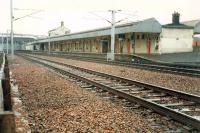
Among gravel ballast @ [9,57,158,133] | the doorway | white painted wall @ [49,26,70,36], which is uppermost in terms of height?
white painted wall @ [49,26,70,36]

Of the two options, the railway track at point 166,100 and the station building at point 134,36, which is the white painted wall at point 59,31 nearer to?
the station building at point 134,36

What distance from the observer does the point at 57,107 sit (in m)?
9.80

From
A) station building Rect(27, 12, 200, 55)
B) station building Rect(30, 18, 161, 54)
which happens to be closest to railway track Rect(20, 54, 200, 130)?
station building Rect(30, 18, 161, 54)

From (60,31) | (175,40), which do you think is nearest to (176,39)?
(175,40)

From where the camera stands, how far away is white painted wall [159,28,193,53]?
47750mm

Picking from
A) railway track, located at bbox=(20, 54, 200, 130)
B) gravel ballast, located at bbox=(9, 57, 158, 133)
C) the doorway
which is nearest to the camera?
gravel ballast, located at bbox=(9, 57, 158, 133)

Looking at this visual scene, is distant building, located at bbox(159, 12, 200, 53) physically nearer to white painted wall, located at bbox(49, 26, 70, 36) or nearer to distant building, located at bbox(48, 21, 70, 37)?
distant building, located at bbox(48, 21, 70, 37)

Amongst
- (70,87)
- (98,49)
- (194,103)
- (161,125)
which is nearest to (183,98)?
(194,103)

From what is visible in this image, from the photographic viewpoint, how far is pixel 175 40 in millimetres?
48906

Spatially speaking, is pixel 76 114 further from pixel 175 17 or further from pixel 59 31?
pixel 59 31

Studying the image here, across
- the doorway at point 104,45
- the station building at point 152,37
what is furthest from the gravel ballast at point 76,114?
the doorway at point 104,45

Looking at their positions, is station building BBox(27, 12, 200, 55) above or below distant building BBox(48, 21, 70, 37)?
below

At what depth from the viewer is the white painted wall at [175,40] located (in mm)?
47750

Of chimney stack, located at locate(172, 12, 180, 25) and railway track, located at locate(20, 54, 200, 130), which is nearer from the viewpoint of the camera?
railway track, located at locate(20, 54, 200, 130)
